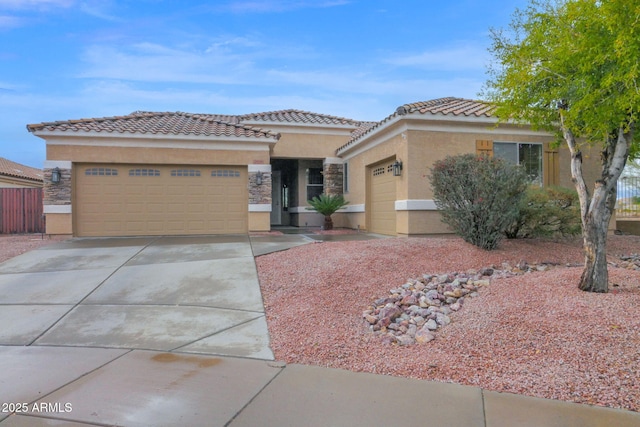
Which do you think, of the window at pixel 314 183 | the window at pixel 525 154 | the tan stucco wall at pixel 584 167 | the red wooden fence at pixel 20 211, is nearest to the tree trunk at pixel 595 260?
the window at pixel 525 154

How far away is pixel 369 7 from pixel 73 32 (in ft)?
31.4

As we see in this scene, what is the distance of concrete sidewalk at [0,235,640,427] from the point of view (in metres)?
3.02

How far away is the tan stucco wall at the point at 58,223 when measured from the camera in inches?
503

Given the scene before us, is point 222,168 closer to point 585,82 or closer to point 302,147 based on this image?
point 302,147

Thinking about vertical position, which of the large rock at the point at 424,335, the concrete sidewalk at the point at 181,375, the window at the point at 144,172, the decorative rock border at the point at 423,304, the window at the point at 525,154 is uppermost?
the window at the point at 525,154

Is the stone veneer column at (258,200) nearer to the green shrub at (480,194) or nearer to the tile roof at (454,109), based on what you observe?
the tile roof at (454,109)

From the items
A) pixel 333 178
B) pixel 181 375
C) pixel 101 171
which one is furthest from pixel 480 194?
pixel 101 171

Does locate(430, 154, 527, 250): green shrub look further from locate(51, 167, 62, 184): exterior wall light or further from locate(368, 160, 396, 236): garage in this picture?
locate(51, 167, 62, 184): exterior wall light

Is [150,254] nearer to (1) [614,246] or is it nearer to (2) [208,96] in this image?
(1) [614,246]

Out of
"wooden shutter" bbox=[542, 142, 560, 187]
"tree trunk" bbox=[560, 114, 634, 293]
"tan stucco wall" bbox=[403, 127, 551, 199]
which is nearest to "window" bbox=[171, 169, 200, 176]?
"tan stucco wall" bbox=[403, 127, 551, 199]

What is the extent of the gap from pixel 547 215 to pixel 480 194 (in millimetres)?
2210

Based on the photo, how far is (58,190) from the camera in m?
12.7

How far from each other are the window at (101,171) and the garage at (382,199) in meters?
8.89

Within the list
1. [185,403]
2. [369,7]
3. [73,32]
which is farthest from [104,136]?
[185,403]
